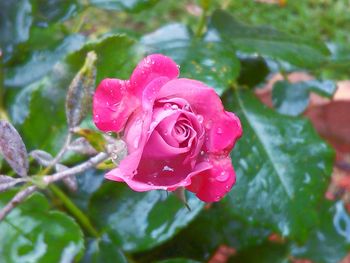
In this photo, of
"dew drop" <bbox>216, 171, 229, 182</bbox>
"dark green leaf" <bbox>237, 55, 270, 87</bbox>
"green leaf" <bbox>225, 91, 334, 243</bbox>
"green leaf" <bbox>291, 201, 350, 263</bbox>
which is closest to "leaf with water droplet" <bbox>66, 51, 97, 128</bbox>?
"dew drop" <bbox>216, 171, 229, 182</bbox>

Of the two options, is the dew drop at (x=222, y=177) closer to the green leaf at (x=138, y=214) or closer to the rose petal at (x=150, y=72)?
the rose petal at (x=150, y=72)

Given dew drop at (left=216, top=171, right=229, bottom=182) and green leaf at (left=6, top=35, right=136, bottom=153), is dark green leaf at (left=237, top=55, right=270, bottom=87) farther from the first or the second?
dew drop at (left=216, top=171, right=229, bottom=182)

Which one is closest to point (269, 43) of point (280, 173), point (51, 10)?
point (280, 173)

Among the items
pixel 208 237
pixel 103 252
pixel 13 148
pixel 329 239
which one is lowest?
pixel 329 239

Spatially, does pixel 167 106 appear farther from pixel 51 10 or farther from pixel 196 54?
pixel 51 10

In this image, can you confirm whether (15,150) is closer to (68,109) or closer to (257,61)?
(68,109)

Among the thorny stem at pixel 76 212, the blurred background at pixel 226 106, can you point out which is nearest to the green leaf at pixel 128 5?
the blurred background at pixel 226 106
